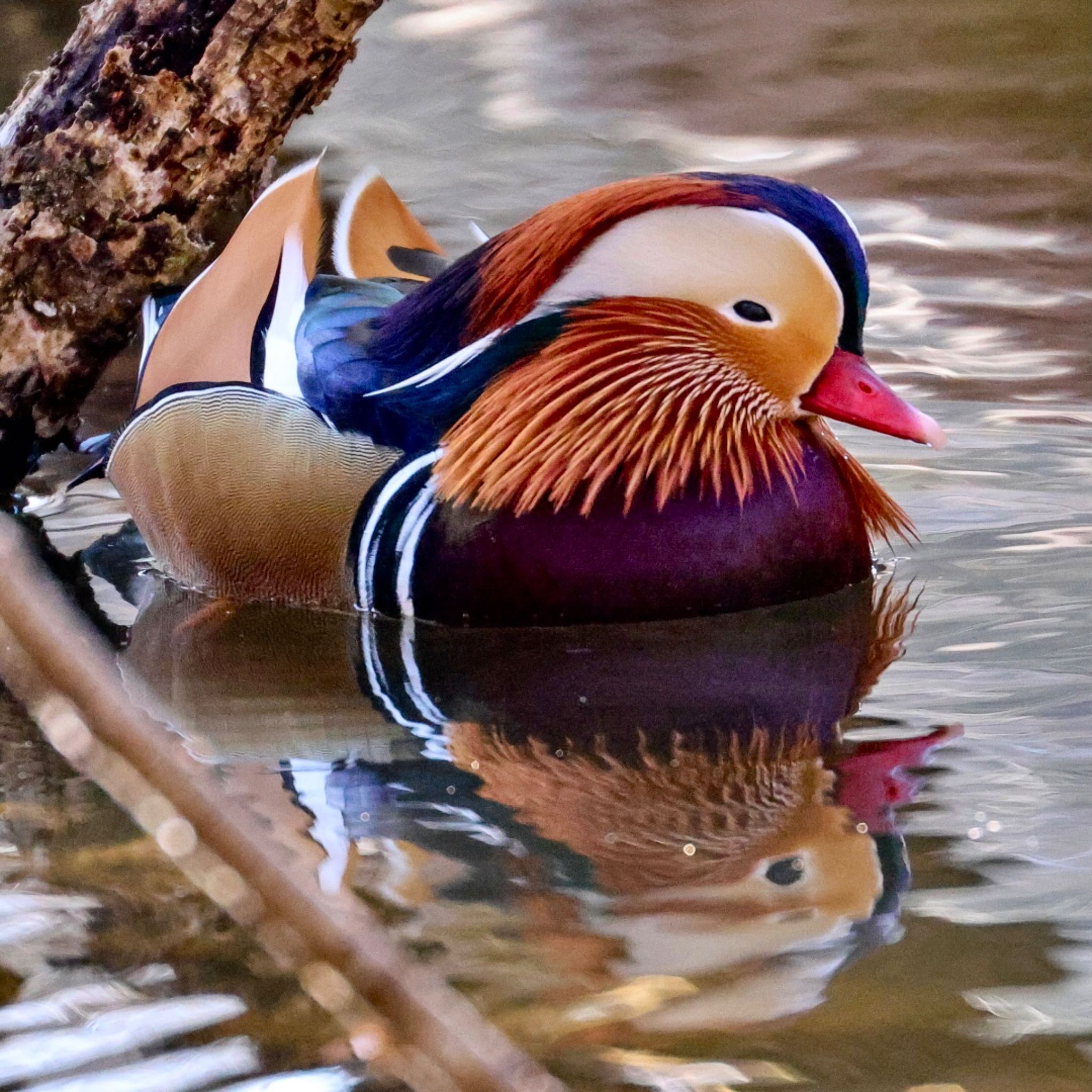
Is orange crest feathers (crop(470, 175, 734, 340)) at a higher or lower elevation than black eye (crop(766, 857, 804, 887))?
higher

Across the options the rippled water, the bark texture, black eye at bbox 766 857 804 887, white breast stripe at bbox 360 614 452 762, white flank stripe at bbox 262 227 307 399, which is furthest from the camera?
the bark texture

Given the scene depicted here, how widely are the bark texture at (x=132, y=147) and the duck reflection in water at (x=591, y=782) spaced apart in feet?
1.82

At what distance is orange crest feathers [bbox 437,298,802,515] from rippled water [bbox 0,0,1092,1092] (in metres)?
0.21

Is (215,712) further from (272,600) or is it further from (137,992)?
(137,992)

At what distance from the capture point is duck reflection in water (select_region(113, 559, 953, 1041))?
4.55 feet

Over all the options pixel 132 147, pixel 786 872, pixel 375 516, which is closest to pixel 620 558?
pixel 375 516

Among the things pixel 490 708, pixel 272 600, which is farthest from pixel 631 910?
pixel 272 600

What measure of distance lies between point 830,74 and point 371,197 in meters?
3.21

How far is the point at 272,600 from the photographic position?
2.41 meters

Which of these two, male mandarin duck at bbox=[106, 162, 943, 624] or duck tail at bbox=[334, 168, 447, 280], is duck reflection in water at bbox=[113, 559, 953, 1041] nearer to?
male mandarin duck at bbox=[106, 162, 943, 624]

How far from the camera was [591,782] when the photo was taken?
1826 mm

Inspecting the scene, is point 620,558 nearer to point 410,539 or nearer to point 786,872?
point 410,539

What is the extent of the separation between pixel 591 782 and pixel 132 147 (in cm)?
136

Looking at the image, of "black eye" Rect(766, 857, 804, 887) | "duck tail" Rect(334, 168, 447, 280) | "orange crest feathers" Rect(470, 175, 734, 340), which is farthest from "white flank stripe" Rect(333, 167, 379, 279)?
"black eye" Rect(766, 857, 804, 887)
